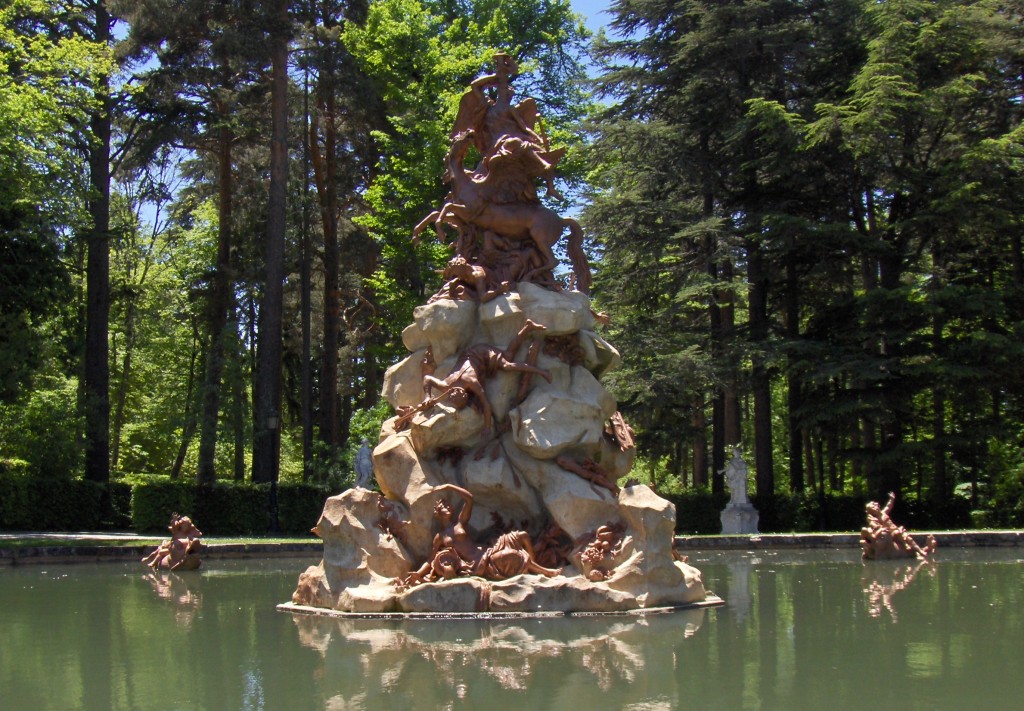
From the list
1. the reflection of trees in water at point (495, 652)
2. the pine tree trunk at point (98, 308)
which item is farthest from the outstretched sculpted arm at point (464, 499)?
the pine tree trunk at point (98, 308)

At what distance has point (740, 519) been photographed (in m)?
28.5

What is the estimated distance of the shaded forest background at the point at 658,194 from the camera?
30047mm

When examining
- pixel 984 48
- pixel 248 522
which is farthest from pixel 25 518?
pixel 984 48

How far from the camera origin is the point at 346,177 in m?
36.4

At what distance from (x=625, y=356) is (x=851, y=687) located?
80.3 feet

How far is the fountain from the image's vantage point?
11.2 meters

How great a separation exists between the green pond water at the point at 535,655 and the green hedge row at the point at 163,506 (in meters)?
14.1

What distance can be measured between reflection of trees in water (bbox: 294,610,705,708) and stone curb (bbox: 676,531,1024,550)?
10.7 metres

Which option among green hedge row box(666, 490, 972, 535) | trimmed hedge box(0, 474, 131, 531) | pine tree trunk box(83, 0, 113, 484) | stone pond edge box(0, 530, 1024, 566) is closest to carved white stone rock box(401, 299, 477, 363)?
stone pond edge box(0, 530, 1024, 566)

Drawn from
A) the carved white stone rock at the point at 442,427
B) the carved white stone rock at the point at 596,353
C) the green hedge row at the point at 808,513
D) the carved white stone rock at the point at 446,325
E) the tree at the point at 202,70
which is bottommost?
the green hedge row at the point at 808,513

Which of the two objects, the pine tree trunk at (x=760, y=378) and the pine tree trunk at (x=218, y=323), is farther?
the pine tree trunk at (x=218, y=323)

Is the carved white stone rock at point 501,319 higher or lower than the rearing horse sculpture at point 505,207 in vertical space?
lower

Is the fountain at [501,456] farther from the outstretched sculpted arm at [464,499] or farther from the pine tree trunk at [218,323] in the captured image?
the pine tree trunk at [218,323]

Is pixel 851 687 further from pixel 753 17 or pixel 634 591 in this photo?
pixel 753 17
